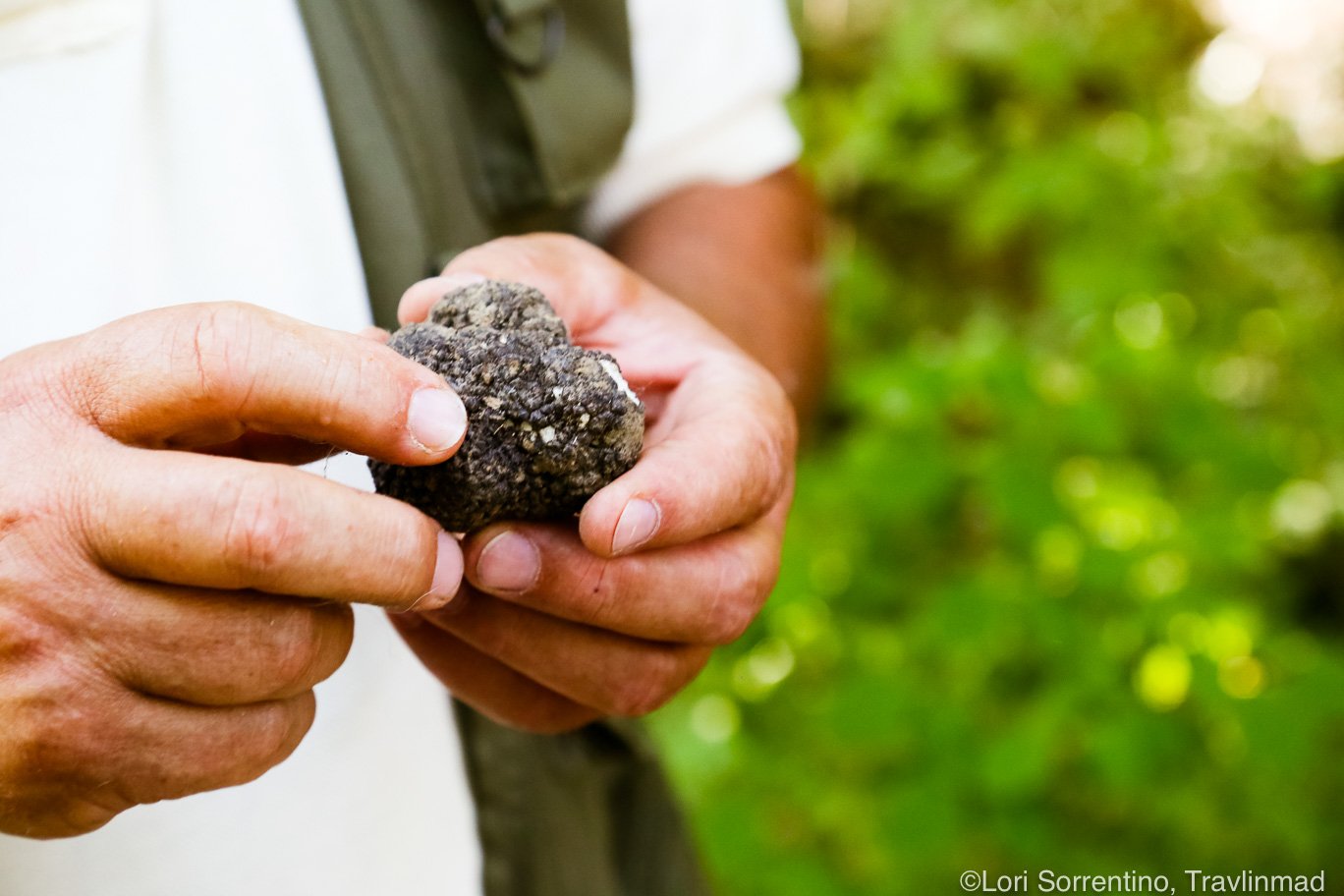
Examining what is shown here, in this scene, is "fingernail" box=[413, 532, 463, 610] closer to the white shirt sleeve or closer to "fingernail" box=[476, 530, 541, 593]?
"fingernail" box=[476, 530, 541, 593]

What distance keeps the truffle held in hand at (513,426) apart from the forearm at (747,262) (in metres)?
0.91

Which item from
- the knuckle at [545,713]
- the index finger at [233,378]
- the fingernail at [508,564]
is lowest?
the knuckle at [545,713]

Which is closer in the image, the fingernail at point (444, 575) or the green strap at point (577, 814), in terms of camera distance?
the fingernail at point (444, 575)

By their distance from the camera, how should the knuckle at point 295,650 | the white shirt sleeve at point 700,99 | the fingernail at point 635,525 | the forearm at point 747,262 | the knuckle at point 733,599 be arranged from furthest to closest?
the forearm at point 747,262
the white shirt sleeve at point 700,99
the knuckle at point 733,599
the fingernail at point 635,525
the knuckle at point 295,650

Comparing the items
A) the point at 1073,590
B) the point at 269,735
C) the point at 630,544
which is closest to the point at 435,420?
the point at 630,544

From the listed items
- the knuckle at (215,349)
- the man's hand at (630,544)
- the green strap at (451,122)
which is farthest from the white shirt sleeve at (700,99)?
the knuckle at (215,349)

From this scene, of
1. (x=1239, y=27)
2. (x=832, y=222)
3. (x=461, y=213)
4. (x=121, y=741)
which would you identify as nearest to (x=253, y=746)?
(x=121, y=741)

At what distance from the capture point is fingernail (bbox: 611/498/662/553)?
102cm

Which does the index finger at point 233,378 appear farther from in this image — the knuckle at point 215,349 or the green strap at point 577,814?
the green strap at point 577,814

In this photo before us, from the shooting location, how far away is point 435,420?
925 millimetres

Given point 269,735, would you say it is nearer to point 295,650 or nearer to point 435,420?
point 295,650

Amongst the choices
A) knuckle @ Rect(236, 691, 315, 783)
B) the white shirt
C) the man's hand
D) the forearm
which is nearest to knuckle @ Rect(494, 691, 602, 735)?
the man's hand

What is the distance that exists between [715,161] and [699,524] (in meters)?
1.17

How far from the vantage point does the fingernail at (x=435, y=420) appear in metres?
0.92
